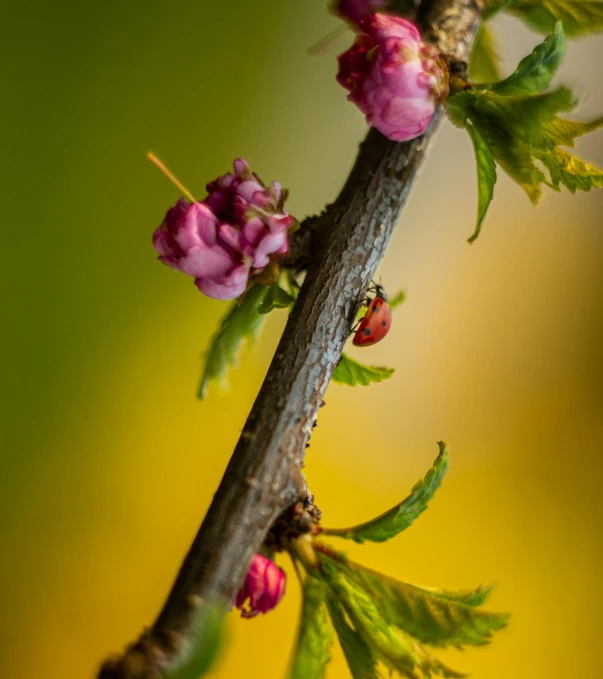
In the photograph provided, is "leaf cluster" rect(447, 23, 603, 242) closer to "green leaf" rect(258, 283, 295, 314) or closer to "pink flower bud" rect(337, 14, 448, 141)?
"pink flower bud" rect(337, 14, 448, 141)

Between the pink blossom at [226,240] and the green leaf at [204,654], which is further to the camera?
the pink blossom at [226,240]

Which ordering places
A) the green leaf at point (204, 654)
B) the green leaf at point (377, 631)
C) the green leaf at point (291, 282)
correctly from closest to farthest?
the green leaf at point (204, 654)
the green leaf at point (377, 631)
the green leaf at point (291, 282)

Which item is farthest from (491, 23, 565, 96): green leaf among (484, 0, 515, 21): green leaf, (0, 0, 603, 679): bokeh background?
(0, 0, 603, 679): bokeh background

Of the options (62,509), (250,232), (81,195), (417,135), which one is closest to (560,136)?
(417,135)

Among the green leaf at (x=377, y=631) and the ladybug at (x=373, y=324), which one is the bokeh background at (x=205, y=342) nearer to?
the ladybug at (x=373, y=324)

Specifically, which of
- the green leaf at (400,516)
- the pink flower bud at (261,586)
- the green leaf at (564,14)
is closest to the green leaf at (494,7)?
the green leaf at (564,14)

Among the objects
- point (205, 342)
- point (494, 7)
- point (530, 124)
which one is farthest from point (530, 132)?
point (205, 342)

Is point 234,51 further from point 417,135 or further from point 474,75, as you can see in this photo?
point 417,135
